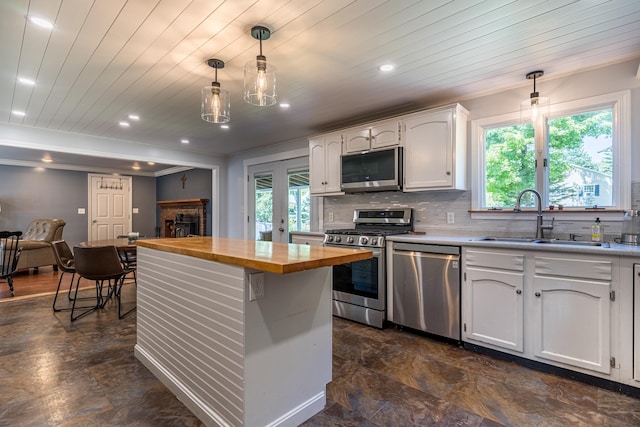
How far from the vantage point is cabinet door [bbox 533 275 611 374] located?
2086mm

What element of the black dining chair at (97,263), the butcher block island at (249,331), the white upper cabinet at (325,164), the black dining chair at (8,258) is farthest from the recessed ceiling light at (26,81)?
the white upper cabinet at (325,164)

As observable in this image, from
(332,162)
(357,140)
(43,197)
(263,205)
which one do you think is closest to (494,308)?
(357,140)

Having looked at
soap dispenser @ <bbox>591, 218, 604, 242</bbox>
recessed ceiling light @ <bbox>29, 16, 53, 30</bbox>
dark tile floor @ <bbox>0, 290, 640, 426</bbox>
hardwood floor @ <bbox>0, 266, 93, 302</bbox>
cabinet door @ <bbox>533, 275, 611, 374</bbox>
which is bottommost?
dark tile floor @ <bbox>0, 290, 640, 426</bbox>

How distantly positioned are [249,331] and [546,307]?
2.06 metres

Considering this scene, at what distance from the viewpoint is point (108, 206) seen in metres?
8.28

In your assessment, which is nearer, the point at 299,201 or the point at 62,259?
the point at 62,259

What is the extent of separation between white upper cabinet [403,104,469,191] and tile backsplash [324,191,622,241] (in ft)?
0.93

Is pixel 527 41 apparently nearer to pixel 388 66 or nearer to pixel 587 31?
pixel 587 31

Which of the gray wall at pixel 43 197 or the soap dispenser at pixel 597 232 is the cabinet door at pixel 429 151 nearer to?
the soap dispenser at pixel 597 232

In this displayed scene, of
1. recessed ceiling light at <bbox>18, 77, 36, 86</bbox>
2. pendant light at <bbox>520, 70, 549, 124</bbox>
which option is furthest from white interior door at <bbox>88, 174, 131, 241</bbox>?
pendant light at <bbox>520, 70, 549, 124</bbox>

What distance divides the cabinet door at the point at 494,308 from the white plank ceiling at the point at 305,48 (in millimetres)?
1645

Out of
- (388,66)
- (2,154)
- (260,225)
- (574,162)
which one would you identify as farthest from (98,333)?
(2,154)

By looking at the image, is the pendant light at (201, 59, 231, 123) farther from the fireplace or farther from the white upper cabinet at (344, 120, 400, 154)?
the fireplace

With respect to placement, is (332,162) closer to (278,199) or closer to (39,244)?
(278,199)
